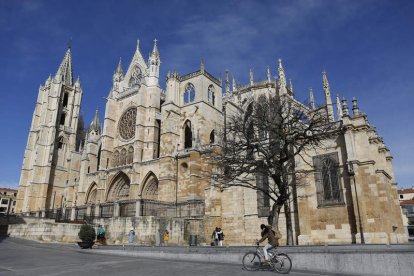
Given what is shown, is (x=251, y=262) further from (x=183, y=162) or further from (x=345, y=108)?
(x=183, y=162)

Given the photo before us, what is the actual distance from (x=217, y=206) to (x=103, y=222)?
7789 millimetres

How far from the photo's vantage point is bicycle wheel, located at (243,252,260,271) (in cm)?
804

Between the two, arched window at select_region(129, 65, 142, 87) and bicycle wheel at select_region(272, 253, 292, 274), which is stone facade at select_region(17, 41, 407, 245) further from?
bicycle wheel at select_region(272, 253, 292, 274)

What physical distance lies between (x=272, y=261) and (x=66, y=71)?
177ft

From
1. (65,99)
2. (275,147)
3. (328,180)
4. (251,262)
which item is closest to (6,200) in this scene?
(65,99)

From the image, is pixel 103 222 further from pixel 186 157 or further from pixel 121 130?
pixel 121 130

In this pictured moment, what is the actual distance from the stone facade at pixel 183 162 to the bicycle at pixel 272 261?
9.55 m

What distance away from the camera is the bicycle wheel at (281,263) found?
7.65 metres

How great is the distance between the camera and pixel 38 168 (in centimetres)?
4388

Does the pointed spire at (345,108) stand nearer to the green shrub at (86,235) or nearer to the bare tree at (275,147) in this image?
the bare tree at (275,147)

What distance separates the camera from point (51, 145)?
148 ft

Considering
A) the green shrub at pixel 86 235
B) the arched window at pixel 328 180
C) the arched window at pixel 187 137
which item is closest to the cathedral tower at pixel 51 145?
the arched window at pixel 187 137

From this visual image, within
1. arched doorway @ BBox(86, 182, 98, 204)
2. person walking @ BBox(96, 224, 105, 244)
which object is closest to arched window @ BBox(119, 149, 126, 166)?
arched doorway @ BBox(86, 182, 98, 204)

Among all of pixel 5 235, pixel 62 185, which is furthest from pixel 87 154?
pixel 5 235
